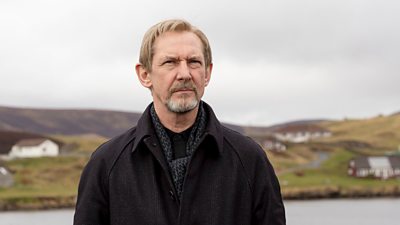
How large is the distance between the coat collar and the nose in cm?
42

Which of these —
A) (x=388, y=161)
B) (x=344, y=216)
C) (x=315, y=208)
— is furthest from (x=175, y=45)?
(x=388, y=161)

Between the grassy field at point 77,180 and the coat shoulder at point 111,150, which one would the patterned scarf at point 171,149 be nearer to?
the coat shoulder at point 111,150

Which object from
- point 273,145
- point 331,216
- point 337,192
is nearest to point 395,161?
point 337,192

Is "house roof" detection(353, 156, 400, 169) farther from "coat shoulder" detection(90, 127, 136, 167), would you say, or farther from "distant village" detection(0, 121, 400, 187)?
"coat shoulder" detection(90, 127, 136, 167)

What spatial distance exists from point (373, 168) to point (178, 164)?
142631 millimetres

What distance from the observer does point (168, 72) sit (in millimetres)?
5582

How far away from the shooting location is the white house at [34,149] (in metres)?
174

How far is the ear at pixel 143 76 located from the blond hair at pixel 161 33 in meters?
0.05

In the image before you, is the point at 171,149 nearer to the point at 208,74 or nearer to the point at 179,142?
the point at 179,142

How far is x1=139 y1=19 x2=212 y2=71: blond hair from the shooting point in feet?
18.2

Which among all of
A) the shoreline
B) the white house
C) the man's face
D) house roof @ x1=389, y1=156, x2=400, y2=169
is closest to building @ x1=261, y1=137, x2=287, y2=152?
house roof @ x1=389, y1=156, x2=400, y2=169

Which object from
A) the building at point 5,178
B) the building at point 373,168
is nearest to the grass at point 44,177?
the building at point 5,178

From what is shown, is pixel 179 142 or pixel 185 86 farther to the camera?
pixel 179 142

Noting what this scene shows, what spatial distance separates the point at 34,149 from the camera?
17425 centimetres
